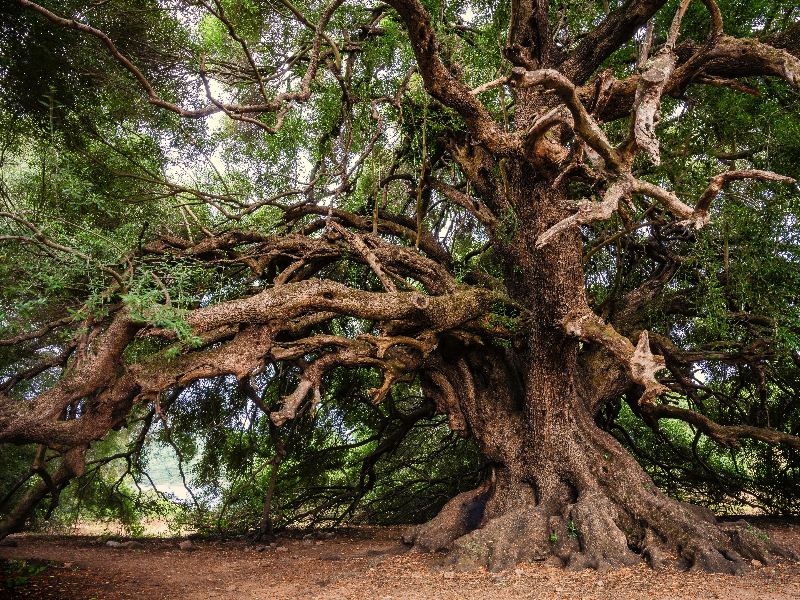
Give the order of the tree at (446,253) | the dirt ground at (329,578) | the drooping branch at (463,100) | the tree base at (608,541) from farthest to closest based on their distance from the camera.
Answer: the drooping branch at (463,100)
the tree base at (608,541)
the tree at (446,253)
the dirt ground at (329,578)

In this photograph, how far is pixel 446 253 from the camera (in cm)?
750

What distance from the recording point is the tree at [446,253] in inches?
183

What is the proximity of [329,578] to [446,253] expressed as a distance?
442cm

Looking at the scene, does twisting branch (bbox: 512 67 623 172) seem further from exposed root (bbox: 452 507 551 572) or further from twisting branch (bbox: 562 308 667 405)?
exposed root (bbox: 452 507 551 572)

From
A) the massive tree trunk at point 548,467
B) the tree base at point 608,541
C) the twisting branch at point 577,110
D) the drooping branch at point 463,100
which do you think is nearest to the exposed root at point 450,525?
the massive tree trunk at point 548,467

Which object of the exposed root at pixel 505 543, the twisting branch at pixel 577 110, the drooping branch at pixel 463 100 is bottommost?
the exposed root at pixel 505 543

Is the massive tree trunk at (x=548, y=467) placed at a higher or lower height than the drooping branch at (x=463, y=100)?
lower

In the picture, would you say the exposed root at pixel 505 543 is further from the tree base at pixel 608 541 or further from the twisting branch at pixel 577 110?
the twisting branch at pixel 577 110

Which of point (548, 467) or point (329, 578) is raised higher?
point (548, 467)

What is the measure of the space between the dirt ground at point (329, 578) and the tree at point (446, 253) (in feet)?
1.22

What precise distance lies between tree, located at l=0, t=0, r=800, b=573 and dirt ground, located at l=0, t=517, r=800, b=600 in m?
0.37

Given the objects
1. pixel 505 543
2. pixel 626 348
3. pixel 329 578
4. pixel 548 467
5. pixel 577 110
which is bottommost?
pixel 329 578

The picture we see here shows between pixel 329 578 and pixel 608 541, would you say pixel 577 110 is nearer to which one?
pixel 608 541

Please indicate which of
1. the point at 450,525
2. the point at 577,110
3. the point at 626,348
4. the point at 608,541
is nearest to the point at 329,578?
the point at 450,525
